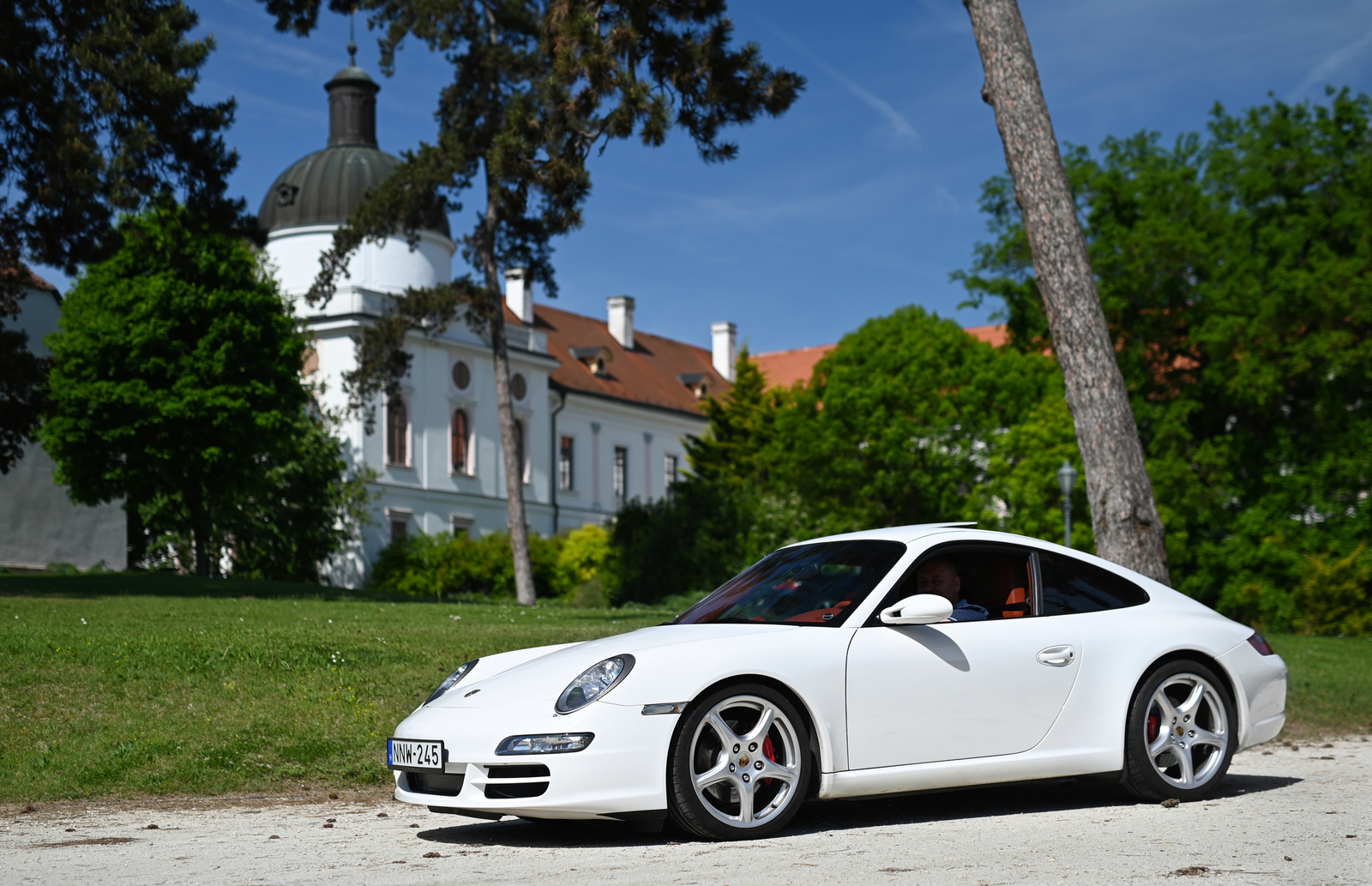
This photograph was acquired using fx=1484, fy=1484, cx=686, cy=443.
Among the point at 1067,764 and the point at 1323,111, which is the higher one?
the point at 1323,111

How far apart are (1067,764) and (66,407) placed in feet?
115

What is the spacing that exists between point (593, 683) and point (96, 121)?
64.6ft

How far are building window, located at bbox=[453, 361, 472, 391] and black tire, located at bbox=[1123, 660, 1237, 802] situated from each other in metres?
57.2

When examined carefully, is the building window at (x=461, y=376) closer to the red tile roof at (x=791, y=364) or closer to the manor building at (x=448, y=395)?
the manor building at (x=448, y=395)

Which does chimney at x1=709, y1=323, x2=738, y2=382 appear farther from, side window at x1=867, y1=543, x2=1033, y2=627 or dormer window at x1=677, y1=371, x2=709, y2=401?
side window at x1=867, y1=543, x2=1033, y2=627

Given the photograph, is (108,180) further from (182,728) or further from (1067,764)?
(1067,764)

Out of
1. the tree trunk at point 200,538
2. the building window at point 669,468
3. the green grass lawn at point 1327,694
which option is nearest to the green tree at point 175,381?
the tree trunk at point 200,538

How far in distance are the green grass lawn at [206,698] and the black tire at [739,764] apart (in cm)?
321

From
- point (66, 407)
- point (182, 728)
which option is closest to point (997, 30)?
point (182, 728)

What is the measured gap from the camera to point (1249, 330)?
39.8 metres

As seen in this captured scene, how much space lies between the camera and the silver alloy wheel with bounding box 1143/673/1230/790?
7961mm

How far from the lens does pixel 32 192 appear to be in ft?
79.7

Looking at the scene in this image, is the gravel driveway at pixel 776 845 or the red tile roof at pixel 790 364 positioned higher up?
the red tile roof at pixel 790 364

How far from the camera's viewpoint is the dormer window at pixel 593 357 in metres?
75.5
